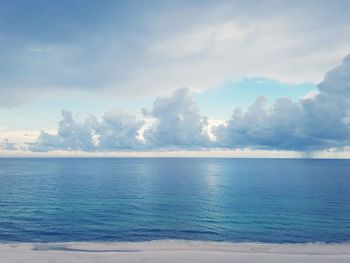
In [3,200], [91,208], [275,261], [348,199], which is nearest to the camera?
[275,261]

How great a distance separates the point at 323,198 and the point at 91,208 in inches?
Answer: 2265

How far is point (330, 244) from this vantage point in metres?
37.2

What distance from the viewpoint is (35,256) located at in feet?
86.8

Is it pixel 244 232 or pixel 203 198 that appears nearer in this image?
pixel 244 232

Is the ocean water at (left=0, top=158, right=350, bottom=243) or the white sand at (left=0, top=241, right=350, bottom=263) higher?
the white sand at (left=0, top=241, right=350, bottom=263)

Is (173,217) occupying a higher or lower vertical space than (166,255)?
lower

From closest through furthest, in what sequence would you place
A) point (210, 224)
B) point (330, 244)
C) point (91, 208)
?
point (330, 244) < point (210, 224) < point (91, 208)

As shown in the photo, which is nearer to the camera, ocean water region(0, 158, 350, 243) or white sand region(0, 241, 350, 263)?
white sand region(0, 241, 350, 263)

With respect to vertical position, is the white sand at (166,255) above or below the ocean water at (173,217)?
above

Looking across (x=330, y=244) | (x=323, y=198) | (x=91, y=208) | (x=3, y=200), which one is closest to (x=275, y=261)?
(x=330, y=244)

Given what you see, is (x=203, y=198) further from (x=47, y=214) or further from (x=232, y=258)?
(x=232, y=258)

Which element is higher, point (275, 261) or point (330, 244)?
point (275, 261)

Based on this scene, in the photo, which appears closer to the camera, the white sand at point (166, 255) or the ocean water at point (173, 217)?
the white sand at point (166, 255)

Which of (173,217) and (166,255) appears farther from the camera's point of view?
(173,217)
